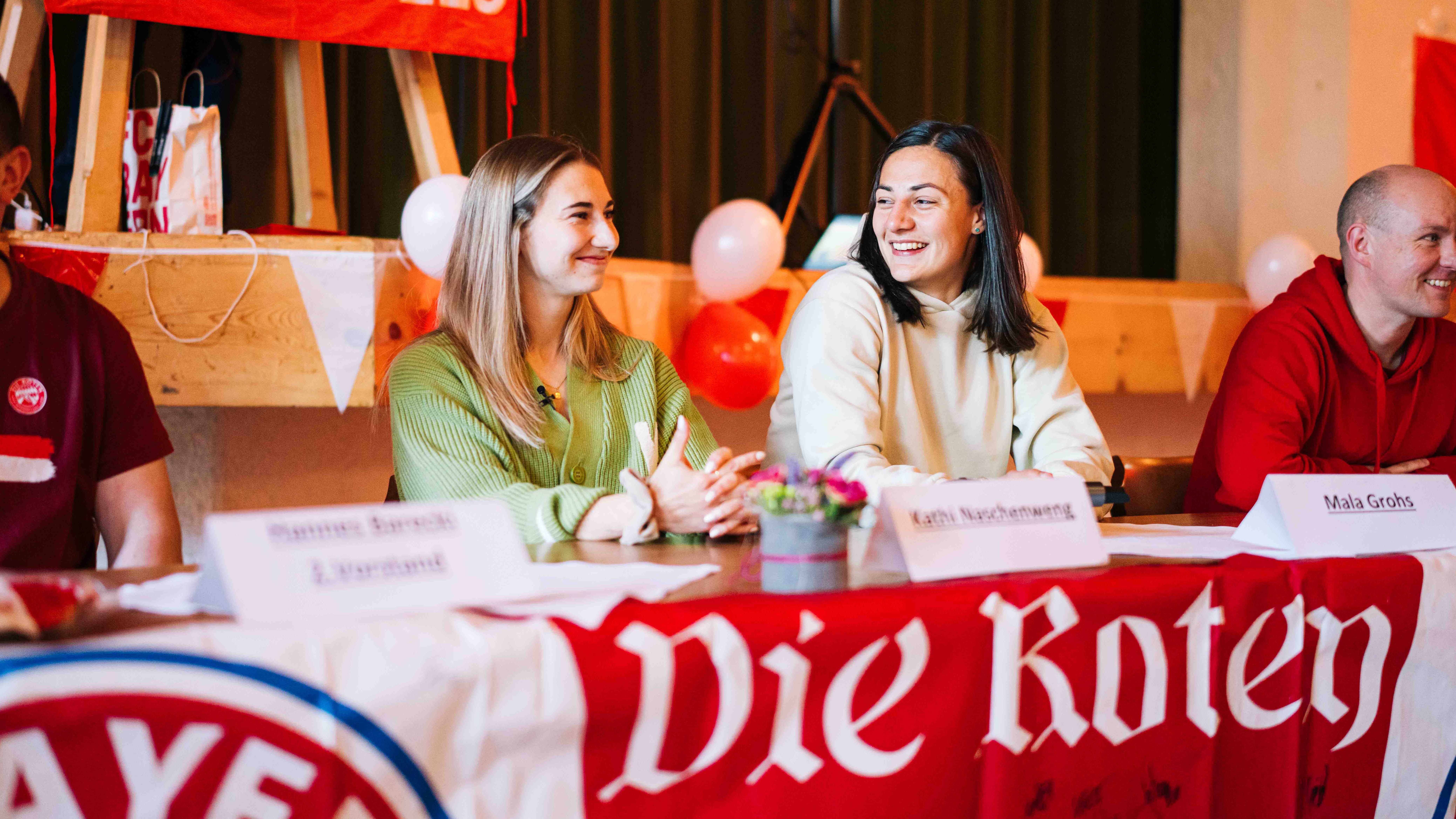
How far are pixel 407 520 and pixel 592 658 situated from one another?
0.58 feet

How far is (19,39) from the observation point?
2.20m

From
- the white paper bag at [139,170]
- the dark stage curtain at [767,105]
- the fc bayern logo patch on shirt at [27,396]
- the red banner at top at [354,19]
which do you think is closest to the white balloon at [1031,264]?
the dark stage curtain at [767,105]

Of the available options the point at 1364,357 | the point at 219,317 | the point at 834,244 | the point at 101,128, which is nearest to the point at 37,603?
the point at 219,317

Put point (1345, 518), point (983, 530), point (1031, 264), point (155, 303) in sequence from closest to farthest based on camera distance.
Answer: point (983, 530) < point (1345, 518) < point (155, 303) < point (1031, 264)

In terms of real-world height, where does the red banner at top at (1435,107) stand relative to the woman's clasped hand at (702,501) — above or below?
above

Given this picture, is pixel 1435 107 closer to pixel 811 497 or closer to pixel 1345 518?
pixel 1345 518

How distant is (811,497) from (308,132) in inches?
78.4

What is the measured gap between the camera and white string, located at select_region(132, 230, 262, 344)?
7.01 ft

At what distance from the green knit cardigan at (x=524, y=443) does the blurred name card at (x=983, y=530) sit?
418 mm

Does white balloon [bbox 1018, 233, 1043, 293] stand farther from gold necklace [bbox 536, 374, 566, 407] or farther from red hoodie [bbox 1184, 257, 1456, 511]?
gold necklace [bbox 536, 374, 566, 407]

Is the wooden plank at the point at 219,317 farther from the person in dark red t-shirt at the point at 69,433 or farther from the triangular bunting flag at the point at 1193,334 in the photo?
the triangular bunting flag at the point at 1193,334

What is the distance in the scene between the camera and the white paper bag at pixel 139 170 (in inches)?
89.1

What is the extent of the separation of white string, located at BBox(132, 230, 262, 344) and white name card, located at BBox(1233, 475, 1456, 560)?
1.75m

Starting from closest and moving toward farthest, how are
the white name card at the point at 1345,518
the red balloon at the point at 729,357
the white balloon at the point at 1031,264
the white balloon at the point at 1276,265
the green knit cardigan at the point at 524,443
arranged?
1. the white name card at the point at 1345,518
2. the green knit cardigan at the point at 524,443
3. the red balloon at the point at 729,357
4. the white balloon at the point at 1031,264
5. the white balloon at the point at 1276,265
